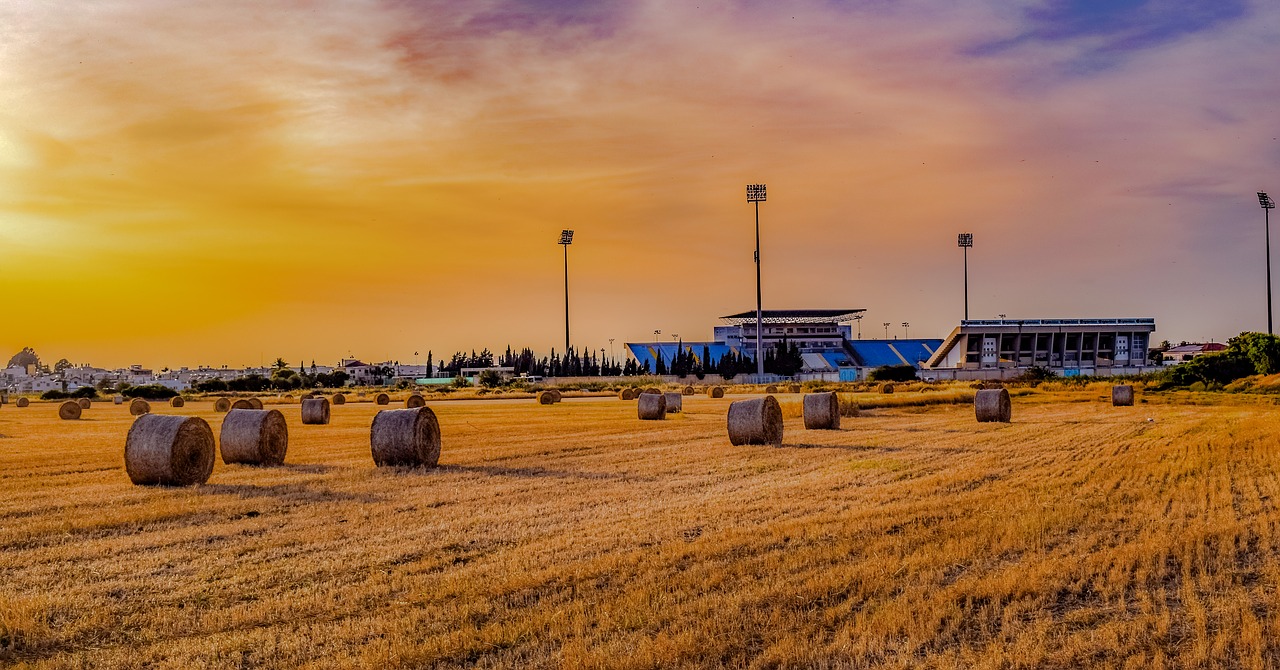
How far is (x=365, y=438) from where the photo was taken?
3050cm

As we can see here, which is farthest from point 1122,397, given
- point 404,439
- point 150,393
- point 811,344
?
point 811,344

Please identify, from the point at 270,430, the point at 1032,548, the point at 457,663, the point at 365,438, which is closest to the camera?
the point at 457,663

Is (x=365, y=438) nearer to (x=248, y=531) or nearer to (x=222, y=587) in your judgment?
(x=248, y=531)

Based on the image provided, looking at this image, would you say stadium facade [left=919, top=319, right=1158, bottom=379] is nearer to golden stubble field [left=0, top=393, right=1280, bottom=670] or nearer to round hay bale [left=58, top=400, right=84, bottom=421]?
round hay bale [left=58, top=400, right=84, bottom=421]

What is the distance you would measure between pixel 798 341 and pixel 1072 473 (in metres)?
130

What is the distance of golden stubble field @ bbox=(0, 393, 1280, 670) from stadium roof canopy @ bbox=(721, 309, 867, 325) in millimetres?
127573

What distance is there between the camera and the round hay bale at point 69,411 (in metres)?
50.3

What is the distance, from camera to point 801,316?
150750 millimetres

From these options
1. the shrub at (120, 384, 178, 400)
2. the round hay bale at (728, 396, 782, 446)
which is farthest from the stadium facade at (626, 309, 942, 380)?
the round hay bale at (728, 396, 782, 446)

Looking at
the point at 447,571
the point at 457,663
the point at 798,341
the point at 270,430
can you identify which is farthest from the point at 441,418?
the point at 798,341

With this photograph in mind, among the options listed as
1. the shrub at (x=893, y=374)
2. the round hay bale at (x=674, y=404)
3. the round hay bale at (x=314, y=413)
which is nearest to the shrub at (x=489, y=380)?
the shrub at (x=893, y=374)

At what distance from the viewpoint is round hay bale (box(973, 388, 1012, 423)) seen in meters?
35.4

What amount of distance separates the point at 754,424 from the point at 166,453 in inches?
510

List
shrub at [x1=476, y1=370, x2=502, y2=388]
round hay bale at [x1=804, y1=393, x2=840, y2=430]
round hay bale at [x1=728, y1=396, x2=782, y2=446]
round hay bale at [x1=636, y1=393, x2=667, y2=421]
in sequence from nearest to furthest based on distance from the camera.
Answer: round hay bale at [x1=728, y1=396, x2=782, y2=446]
round hay bale at [x1=804, y1=393, x2=840, y2=430]
round hay bale at [x1=636, y1=393, x2=667, y2=421]
shrub at [x1=476, y1=370, x2=502, y2=388]
